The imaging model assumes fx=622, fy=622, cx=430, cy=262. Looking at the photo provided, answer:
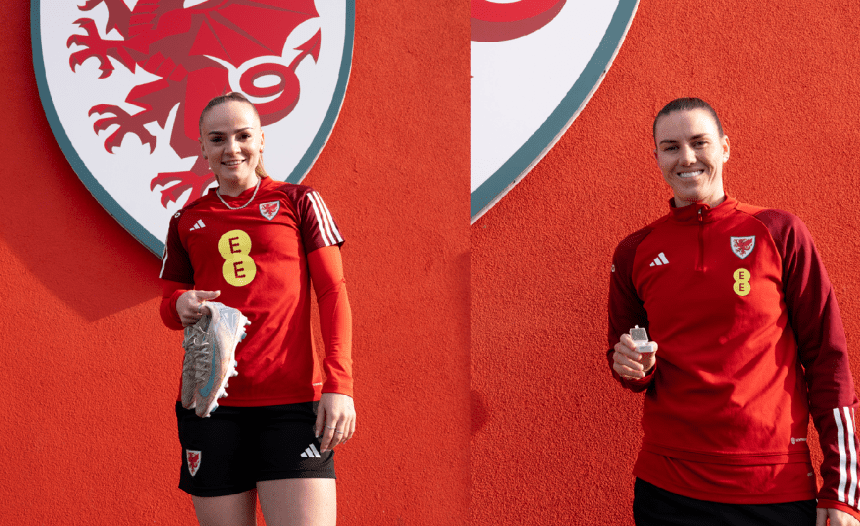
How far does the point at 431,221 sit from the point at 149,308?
0.95 meters

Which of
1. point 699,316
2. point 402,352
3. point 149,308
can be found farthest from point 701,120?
point 149,308

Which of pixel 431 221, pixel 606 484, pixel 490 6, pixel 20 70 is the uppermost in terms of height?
pixel 490 6

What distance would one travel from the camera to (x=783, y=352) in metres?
1.20

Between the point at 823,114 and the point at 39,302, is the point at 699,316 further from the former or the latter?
the point at 39,302

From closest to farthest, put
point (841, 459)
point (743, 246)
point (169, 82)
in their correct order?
point (841, 459) → point (743, 246) → point (169, 82)

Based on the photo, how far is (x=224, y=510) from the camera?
4.13 ft

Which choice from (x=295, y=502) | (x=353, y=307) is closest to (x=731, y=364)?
(x=295, y=502)

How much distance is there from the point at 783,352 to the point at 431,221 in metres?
1.12

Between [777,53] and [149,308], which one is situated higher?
[777,53]

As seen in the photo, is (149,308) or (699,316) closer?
(699,316)

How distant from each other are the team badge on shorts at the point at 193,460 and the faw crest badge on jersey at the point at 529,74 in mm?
1101

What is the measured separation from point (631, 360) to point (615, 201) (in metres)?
0.93

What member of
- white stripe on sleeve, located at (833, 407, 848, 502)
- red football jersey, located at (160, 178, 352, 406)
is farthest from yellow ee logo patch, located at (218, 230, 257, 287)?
white stripe on sleeve, located at (833, 407, 848, 502)

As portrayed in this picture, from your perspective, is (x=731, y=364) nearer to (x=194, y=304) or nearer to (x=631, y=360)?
(x=631, y=360)
